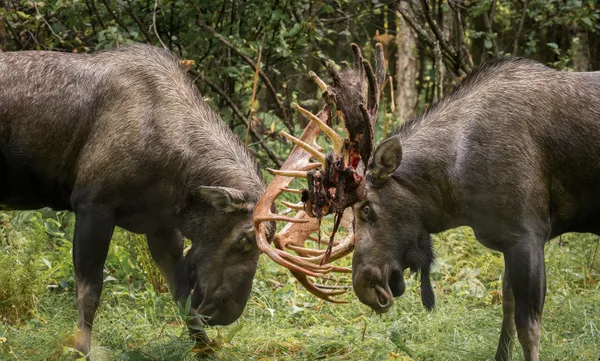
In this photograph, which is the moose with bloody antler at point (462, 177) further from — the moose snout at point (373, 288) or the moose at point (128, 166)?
the moose at point (128, 166)

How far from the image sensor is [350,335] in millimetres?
7098

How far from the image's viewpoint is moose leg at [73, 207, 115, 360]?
6.35m

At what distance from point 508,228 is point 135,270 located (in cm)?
359

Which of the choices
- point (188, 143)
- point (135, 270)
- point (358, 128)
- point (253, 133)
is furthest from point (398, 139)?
point (253, 133)

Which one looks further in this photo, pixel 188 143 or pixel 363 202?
pixel 188 143

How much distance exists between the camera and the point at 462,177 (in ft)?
19.7

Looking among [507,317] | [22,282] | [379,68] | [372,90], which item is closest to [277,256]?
[372,90]

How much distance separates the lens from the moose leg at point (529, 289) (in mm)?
5895

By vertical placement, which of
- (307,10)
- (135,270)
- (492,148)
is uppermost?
(492,148)

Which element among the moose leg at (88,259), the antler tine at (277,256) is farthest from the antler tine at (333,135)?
the moose leg at (88,259)

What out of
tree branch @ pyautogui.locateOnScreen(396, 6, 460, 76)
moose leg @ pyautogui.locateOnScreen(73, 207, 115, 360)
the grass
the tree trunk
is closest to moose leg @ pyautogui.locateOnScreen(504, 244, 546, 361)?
the grass

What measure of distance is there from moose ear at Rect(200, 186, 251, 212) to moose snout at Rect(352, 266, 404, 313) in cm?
88

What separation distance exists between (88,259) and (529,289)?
278 centimetres

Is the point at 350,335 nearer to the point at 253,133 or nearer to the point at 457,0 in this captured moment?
the point at 253,133
